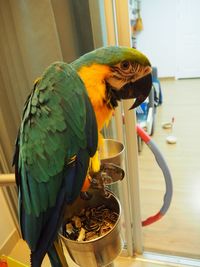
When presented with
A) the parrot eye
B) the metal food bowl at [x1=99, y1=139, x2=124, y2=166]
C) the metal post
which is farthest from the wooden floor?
the parrot eye

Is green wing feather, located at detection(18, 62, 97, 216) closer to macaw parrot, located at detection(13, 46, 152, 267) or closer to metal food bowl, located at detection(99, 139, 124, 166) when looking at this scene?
macaw parrot, located at detection(13, 46, 152, 267)

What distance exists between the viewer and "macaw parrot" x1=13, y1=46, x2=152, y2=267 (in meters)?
0.44

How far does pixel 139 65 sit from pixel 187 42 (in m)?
3.91

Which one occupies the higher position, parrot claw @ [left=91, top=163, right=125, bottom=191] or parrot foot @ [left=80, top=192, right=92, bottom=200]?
parrot claw @ [left=91, top=163, right=125, bottom=191]

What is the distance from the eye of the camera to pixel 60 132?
1.45 feet

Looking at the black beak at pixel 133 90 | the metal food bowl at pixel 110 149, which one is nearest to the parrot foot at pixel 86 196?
the metal food bowl at pixel 110 149

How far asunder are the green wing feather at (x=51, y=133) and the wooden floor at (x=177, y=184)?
1.09 metres

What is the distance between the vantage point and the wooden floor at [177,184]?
1.35 metres

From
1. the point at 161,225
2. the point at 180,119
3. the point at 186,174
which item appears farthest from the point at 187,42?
the point at 161,225

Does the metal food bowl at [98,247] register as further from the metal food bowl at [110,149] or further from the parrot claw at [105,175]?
the metal food bowl at [110,149]

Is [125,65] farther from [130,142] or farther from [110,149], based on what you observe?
[130,142]

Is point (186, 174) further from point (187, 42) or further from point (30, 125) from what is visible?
point (187, 42)

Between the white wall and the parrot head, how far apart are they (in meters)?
3.88

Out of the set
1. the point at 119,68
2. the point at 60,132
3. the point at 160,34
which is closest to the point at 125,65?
the point at 119,68
